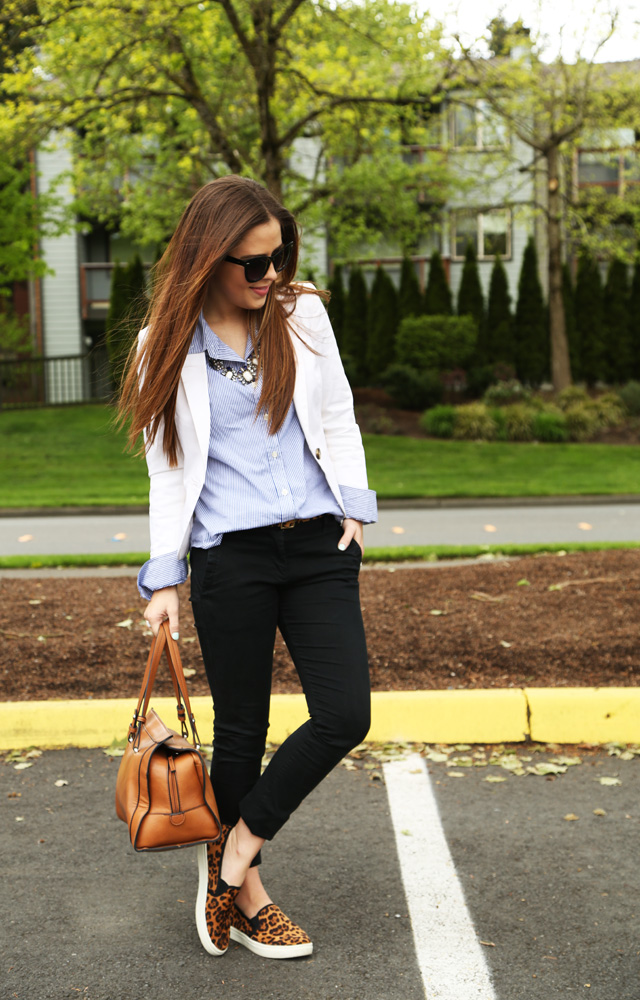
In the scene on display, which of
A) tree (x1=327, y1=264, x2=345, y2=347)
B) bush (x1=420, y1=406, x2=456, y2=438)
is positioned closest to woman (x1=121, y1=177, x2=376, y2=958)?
bush (x1=420, y1=406, x2=456, y2=438)

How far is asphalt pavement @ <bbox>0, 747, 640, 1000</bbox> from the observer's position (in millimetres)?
2521

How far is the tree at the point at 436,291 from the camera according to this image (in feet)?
99.3

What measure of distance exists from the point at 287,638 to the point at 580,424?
783 inches

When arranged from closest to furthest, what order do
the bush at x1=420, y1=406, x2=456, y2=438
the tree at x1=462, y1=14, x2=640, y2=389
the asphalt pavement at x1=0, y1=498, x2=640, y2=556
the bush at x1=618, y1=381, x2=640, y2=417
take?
the asphalt pavement at x1=0, y1=498, x2=640, y2=556 → the tree at x1=462, y1=14, x2=640, y2=389 → the bush at x1=420, y1=406, x2=456, y2=438 → the bush at x1=618, y1=381, x2=640, y2=417

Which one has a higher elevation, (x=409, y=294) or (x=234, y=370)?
(x=409, y=294)

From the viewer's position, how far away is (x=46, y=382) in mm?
28562

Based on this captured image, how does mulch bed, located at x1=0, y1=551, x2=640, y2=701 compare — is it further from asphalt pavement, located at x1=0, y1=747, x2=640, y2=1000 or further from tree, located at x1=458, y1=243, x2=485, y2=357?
tree, located at x1=458, y1=243, x2=485, y2=357

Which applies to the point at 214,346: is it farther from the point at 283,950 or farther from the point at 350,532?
the point at 283,950

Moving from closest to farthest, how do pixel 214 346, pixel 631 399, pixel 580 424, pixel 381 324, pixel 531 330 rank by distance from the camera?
pixel 214 346 → pixel 580 424 → pixel 631 399 → pixel 531 330 → pixel 381 324

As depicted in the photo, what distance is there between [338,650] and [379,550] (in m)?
6.53

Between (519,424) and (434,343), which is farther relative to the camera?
(434,343)

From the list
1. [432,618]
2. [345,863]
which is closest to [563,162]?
[432,618]

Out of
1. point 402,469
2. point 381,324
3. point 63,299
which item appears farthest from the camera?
point 63,299

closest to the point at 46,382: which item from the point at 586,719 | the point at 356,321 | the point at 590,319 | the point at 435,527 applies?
the point at 356,321
